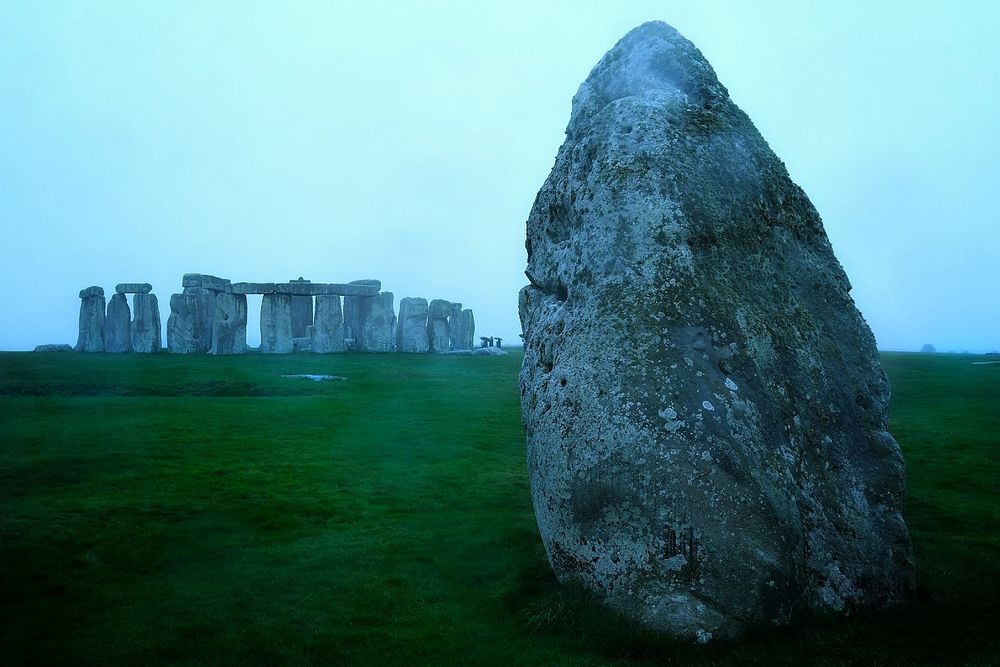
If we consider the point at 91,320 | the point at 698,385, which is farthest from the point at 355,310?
the point at 698,385

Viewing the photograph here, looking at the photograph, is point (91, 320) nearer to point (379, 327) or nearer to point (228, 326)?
point (228, 326)

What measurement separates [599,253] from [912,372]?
899 inches

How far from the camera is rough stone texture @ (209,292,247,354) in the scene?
33.7 metres

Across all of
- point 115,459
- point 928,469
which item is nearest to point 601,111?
point 928,469

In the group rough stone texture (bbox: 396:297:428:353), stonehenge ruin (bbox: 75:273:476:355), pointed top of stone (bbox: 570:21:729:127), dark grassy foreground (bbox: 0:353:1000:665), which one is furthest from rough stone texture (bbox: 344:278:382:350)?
pointed top of stone (bbox: 570:21:729:127)

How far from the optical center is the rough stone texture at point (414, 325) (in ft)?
124

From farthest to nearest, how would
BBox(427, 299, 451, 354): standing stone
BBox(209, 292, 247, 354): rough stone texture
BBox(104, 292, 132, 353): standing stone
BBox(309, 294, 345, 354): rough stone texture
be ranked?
BBox(427, 299, 451, 354): standing stone, BBox(104, 292, 132, 353): standing stone, BBox(309, 294, 345, 354): rough stone texture, BBox(209, 292, 247, 354): rough stone texture

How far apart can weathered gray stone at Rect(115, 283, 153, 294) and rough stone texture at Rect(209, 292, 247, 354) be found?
476 centimetres

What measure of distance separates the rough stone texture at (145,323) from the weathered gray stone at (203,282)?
1.98 meters

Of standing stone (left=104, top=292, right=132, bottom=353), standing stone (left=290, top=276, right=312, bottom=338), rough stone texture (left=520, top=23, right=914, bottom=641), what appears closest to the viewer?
rough stone texture (left=520, top=23, right=914, bottom=641)

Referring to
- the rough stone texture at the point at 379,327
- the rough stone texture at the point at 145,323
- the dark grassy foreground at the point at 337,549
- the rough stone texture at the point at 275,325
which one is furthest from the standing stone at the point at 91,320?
the dark grassy foreground at the point at 337,549

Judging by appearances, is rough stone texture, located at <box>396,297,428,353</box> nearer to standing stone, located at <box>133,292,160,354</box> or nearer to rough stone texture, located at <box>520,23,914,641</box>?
standing stone, located at <box>133,292,160,354</box>

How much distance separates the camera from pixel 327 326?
35281 millimetres

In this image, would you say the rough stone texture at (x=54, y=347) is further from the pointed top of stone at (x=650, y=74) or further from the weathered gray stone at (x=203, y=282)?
the pointed top of stone at (x=650, y=74)
